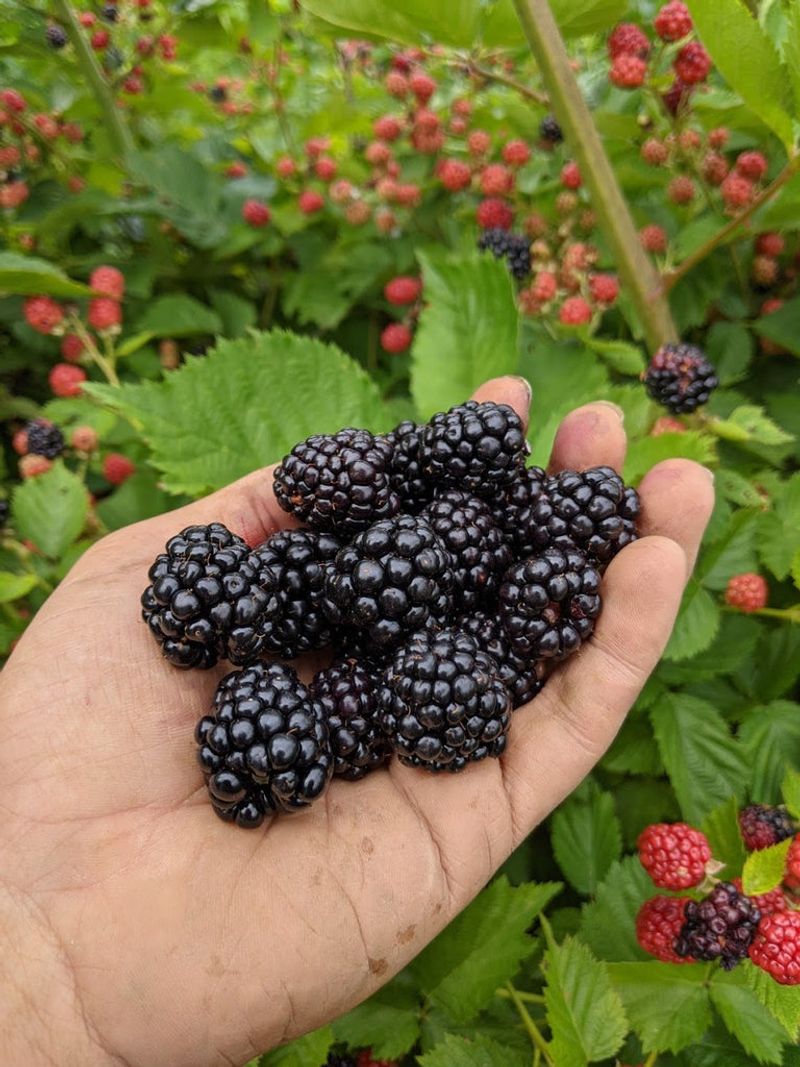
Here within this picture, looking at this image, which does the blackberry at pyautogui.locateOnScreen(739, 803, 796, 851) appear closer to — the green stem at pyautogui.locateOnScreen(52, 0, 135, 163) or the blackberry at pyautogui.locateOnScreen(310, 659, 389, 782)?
the blackberry at pyautogui.locateOnScreen(310, 659, 389, 782)

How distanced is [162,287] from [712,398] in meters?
2.19

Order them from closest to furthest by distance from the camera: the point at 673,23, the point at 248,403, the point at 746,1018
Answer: the point at 746,1018, the point at 673,23, the point at 248,403

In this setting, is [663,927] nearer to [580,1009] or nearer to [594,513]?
[580,1009]

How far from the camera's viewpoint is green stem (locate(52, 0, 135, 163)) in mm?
2592

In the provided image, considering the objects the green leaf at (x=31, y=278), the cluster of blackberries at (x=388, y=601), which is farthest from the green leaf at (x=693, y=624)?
the green leaf at (x=31, y=278)

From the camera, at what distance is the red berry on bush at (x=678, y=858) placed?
4.76 feet

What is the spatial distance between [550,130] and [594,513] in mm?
1469

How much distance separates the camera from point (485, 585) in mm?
1740

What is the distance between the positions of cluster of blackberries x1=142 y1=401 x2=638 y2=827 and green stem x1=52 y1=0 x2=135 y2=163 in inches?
75.9

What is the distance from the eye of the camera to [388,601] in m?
1.51

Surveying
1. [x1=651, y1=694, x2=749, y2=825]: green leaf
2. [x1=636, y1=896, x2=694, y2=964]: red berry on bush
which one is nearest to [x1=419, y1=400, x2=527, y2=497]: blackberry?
[x1=651, y1=694, x2=749, y2=825]: green leaf

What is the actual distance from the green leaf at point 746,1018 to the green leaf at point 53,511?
1.88 meters

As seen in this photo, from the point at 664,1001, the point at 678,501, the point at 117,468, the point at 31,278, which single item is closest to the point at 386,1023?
the point at 664,1001

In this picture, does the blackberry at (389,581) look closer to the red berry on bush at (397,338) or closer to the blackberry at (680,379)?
the blackberry at (680,379)
